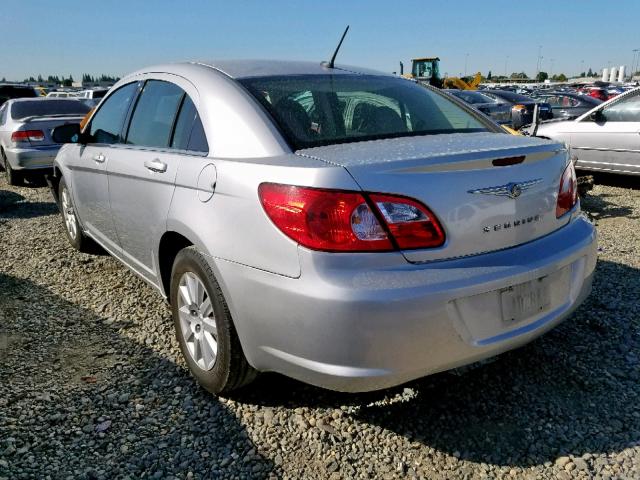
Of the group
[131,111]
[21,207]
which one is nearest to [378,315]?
[131,111]

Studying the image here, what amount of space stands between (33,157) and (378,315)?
7.84m

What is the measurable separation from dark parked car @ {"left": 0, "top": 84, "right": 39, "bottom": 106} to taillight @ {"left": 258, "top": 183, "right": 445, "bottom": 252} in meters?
17.2

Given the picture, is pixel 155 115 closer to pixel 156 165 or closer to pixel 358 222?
pixel 156 165

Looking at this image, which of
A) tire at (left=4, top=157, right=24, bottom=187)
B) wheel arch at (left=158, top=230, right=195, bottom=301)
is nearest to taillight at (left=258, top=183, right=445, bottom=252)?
wheel arch at (left=158, top=230, right=195, bottom=301)

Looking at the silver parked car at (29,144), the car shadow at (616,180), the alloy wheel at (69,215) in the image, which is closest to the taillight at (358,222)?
the alloy wheel at (69,215)

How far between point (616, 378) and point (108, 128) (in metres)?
3.49

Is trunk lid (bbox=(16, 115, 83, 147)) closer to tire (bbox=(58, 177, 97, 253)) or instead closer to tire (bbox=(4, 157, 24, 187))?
tire (bbox=(4, 157, 24, 187))

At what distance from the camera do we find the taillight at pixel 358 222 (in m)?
1.89

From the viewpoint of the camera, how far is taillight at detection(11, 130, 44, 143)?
8.05m

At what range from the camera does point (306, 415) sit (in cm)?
247

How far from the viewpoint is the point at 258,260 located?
2.04 metres

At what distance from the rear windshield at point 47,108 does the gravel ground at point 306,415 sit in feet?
22.5

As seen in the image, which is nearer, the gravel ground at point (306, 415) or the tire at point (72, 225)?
the gravel ground at point (306, 415)

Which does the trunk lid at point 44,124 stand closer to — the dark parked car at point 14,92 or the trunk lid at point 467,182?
the trunk lid at point 467,182
